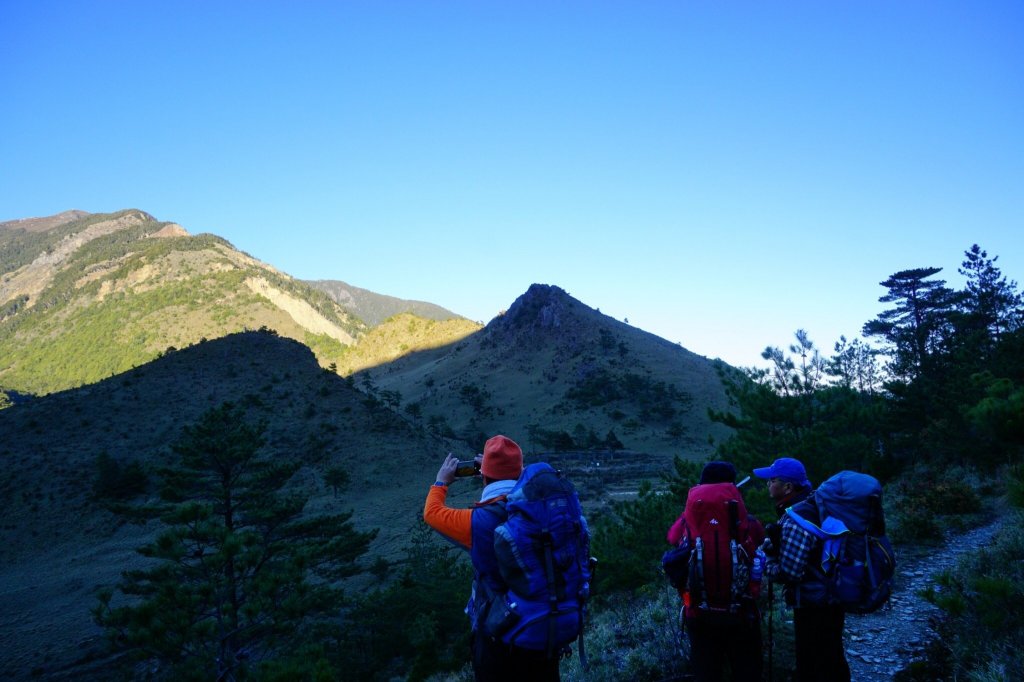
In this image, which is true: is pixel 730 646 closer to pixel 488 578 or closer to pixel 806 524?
pixel 806 524

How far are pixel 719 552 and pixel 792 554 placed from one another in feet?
1.54

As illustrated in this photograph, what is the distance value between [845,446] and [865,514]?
9.21m

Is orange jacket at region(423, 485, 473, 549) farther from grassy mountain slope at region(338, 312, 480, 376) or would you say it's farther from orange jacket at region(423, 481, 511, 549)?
grassy mountain slope at region(338, 312, 480, 376)

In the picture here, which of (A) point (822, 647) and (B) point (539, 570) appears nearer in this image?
(B) point (539, 570)

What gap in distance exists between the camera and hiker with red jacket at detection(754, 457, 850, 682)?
338 centimetres

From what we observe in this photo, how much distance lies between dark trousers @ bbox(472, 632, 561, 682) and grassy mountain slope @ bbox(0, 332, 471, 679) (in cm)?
2134

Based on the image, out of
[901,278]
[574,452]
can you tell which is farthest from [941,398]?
[574,452]

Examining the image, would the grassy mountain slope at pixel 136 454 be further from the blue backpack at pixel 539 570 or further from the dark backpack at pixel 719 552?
the dark backpack at pixel 719 552

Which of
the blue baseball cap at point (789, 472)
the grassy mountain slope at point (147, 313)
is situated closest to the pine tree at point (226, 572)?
the blue baseball cap at point (789, 472)

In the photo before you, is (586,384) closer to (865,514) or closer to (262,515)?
(262,515)

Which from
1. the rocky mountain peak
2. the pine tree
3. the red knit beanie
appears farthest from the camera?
the rocky mountain peak

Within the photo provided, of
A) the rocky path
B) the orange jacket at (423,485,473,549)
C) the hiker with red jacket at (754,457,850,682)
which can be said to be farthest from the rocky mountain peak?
the orange jacket at (423,485,473,549)

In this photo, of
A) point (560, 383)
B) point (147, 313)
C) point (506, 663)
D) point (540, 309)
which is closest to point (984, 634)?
point (506, 663)

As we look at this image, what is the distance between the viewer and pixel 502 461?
123 inches
